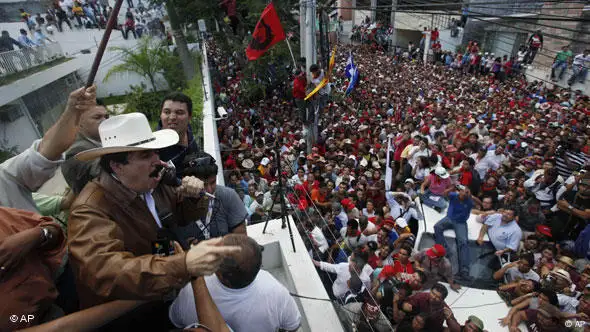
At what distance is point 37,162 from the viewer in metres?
1.99

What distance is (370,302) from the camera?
3633 mm

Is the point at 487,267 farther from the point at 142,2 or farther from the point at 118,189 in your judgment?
the point at 142,2

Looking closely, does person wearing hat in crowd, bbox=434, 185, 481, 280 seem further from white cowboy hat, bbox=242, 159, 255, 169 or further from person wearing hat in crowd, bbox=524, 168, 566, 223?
white cowboy hat, bbox=242, 159, 255, 169

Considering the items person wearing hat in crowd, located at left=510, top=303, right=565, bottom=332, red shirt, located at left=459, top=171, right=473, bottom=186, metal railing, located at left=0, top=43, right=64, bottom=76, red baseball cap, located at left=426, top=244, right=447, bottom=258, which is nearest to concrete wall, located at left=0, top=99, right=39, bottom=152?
metal railing, located at left=0, top=43, right=64, bottom=76

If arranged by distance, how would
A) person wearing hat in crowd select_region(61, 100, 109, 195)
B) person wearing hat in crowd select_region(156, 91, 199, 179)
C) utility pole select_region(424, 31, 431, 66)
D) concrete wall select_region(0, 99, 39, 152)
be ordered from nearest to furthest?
person wearing hat in crowd select_region(61, 100, 109, 195)
person wearing hat in crowd select_region(156, 91, 199, 179)
concrete wall select_region(0, 99, 39, 152)
utility pole select_region(424, 31, 431, 66)

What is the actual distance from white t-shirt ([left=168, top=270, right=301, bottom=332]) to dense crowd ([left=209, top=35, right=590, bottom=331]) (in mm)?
1484

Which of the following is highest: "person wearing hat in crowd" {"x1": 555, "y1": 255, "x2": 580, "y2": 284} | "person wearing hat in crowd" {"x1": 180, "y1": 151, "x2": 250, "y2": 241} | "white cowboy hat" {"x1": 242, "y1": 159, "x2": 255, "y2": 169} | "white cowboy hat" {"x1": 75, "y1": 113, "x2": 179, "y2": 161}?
"white cowboy hat" {"x1": 75, "y1": 113, "x2": 179, "y2": 161}

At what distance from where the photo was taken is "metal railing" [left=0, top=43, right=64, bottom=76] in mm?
11797

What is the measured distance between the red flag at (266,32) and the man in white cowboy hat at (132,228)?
23.7 ft

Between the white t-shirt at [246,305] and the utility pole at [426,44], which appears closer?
the white t-shirt at [246,305]

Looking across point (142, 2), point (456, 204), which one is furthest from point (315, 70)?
point (142, 2)

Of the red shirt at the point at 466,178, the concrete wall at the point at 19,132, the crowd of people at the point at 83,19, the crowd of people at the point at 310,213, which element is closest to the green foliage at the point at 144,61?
the concrete wall at the point at 19,132

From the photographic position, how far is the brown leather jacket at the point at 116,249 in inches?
50.0

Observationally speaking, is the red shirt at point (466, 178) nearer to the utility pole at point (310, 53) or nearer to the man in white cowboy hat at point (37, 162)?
the utility pole at point (310, 53)
